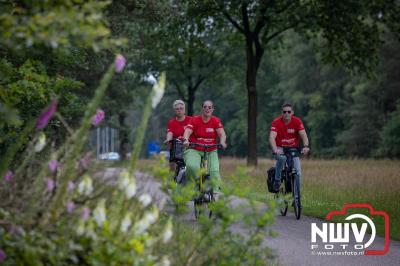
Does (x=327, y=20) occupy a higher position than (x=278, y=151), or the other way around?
(x=327, y=20)

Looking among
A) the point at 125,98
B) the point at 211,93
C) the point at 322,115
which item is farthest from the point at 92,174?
the point at 211,93

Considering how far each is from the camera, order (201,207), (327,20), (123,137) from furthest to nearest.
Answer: (123,137) → (327,20) → (201,207)

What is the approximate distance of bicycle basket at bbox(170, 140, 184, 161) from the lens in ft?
46.1

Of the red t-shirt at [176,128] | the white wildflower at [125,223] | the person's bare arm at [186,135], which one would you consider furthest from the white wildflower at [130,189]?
the red t-shirt at [176,128]

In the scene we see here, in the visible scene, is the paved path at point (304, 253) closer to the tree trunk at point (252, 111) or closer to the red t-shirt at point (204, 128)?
the red t-shirt at point (204, 128)

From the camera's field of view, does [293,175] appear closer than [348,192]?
Yes

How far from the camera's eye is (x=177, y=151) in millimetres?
14133

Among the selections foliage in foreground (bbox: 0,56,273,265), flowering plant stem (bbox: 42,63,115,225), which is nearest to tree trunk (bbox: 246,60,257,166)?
foliage in foreground (bbox: 0,56,273,265)

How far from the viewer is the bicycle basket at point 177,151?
1404 centimetres

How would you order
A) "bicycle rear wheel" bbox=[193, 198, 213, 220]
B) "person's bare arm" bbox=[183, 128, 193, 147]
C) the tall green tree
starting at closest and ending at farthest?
"bicycle rear wheel" bbox=[193, 198, 213, 220]
"person's bare arm" bbox=[183, 128, 193, 147]
the tall green tree

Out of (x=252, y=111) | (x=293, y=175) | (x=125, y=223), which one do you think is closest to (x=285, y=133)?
(x=293, y=175)

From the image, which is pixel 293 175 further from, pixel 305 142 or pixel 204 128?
pixel 204 128

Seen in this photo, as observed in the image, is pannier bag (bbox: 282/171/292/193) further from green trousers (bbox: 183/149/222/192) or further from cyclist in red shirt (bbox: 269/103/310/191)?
green trousers (bbox: 183/149/222/192)

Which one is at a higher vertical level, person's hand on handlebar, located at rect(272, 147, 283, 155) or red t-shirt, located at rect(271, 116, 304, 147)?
red t-shirt, located at rect(271, 116, 304, 147)
